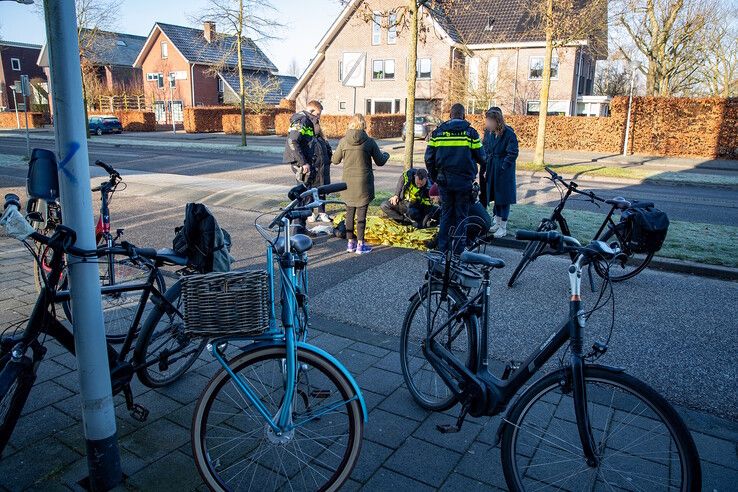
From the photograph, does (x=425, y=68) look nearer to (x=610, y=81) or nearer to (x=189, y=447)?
(x=610, y=81)

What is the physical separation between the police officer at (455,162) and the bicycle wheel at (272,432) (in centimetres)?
376

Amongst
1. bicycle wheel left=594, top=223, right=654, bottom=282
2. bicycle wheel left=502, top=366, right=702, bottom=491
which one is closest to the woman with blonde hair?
bicycle wheel left=594, top=223, right=654, bottom=282

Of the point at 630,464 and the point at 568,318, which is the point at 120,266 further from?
the point at 630,464

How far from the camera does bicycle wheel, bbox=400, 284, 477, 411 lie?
134 inches

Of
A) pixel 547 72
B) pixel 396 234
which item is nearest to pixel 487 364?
pixel 396 234

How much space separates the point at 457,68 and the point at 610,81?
65.7ft

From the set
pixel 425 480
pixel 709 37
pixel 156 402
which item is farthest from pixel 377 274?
pixel 709 37

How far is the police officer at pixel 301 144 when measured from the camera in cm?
893

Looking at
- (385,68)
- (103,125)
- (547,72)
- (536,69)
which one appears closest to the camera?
(547,72)

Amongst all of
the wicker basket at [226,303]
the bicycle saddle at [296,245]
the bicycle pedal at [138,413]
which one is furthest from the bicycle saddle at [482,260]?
the bicycle pedal at [138,413]

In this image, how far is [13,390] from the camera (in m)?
2.87

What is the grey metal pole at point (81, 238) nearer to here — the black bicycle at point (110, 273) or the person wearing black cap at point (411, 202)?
the black bicycle at point (110, 273)

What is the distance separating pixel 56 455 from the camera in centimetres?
317

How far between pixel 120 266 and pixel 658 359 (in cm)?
440
